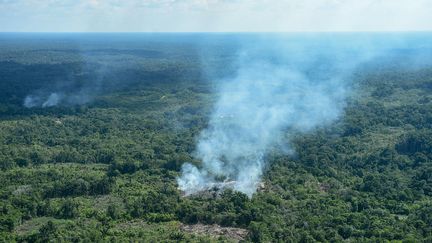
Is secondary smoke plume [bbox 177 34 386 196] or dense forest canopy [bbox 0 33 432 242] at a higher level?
secondary smoke plume [bbox 177 34 386 196]

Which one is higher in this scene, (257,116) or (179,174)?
(257,116)

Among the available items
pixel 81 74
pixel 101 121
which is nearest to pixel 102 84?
pixel 81 74

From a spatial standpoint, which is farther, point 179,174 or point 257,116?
point 257,116

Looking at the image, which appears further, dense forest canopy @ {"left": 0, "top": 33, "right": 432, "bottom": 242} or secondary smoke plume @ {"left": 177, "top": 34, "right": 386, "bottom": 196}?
secondary smoke plume @ {"left": 177, "top": 34, "right": 386, "bottom": 196}

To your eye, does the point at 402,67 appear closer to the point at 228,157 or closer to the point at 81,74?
the point at 81,74

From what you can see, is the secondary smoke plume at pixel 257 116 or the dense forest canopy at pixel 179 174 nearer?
the dense forest canopy at pixel 179 174
